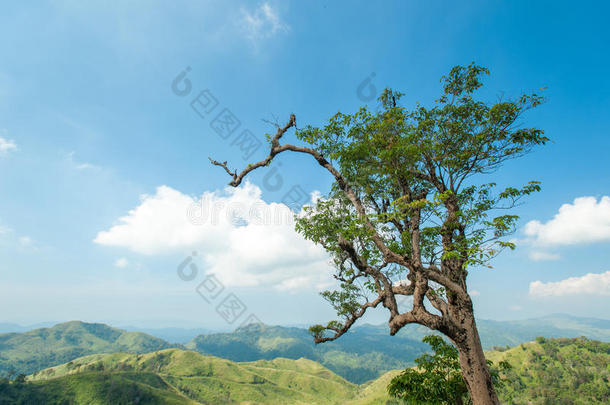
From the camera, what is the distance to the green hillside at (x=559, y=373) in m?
110

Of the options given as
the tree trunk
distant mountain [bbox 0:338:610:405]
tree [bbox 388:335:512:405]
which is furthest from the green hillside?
the tree trunk

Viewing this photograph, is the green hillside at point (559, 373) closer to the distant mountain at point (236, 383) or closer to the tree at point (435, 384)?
the distant mountain at point (236, 383)

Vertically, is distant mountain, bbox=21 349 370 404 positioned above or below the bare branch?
below

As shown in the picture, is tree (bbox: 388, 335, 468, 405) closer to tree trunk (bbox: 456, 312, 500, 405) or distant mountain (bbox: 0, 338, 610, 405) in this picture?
tree trunk (bbox: 456, 312, 500, 405)

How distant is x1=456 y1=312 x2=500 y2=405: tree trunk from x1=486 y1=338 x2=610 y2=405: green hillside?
376 feet

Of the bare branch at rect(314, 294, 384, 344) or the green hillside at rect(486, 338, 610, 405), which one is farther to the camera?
the green hillside at rect(486, 338, 610, 405)

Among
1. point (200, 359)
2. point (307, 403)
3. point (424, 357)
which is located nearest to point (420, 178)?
point (424, 357)

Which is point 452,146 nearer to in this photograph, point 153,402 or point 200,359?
point 153,402

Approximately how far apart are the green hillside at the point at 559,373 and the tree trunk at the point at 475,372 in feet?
376

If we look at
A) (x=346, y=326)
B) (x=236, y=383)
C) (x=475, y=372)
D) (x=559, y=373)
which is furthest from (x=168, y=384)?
(x=559, y=373)

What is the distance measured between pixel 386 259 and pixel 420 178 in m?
4.04

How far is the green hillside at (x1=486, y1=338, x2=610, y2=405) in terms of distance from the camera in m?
110

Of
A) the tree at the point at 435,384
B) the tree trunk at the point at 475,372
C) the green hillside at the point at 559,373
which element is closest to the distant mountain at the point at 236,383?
the green hillside at the point at 559,373

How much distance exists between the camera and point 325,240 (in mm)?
10555
